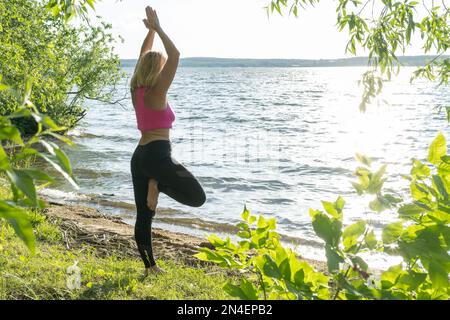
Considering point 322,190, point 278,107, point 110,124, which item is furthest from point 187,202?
point 278,107

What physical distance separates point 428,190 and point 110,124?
3332 centimetres

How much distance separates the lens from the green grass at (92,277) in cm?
418

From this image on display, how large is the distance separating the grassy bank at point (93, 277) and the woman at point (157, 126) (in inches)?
30.9

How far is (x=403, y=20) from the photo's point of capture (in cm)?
501

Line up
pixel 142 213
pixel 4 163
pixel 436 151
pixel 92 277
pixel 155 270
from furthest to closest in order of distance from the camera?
pixel 155 270
pixel 142 213
pixel 92 277
pixel 436 151
pixel 4 163

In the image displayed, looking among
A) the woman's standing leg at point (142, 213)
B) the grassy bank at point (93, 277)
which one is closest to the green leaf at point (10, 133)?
the grassy bank at point (93, 277)

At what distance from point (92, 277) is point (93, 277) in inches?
0.4

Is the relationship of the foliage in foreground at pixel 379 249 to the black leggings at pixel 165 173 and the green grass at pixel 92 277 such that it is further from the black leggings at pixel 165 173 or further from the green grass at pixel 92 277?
the black leggings at pixel 165 173

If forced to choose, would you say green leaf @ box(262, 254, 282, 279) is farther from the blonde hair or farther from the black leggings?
the blonde hair

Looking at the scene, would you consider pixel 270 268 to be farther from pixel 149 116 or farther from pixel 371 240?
pixel 149 116

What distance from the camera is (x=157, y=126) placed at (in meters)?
4.57

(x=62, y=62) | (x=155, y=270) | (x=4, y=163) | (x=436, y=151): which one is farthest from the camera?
(x=62, y=62)

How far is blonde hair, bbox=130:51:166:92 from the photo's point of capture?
4480 mm

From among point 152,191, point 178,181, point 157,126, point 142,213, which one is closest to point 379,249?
point 178,181
